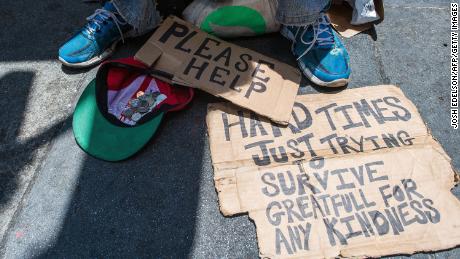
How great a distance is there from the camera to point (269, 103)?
1393 millimetres

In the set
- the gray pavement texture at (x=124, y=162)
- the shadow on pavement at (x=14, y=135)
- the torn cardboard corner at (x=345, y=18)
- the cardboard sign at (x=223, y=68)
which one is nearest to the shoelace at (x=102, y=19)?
the gray pavement texture at (x=124, y=162)

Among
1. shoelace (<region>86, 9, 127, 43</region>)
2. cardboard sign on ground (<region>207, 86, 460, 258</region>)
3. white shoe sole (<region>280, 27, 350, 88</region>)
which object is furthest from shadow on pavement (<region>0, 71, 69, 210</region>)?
white shoe sole (<region>280, 27, 350, 88</region>)

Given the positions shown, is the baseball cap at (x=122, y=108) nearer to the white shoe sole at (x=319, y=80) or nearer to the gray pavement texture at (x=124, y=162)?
the gray pavement texture at (x=124, y=162)

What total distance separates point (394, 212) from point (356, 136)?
304 millimetres

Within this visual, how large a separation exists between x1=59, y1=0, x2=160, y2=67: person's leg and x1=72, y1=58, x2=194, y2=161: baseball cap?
18cm

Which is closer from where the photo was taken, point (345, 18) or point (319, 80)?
point (319, 80)

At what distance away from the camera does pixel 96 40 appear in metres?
1.57

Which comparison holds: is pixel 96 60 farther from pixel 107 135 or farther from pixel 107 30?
pixel 107 135

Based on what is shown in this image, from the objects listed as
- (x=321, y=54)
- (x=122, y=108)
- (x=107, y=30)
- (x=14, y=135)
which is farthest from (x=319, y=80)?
(x=14, y=135)

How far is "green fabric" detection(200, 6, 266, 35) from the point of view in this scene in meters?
1.56

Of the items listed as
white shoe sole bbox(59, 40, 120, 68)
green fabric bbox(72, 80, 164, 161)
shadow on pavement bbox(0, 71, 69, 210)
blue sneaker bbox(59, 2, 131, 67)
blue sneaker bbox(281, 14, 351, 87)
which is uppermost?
blue sneaker bbox(281, 14, 351, 87)

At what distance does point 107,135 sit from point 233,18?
740 mm

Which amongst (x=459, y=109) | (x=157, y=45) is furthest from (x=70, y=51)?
(x=459, y=109)

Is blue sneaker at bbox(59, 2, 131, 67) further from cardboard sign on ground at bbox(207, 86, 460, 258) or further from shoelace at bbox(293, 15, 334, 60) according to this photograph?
shoelace at bbox(293, 15, 334, 60)
